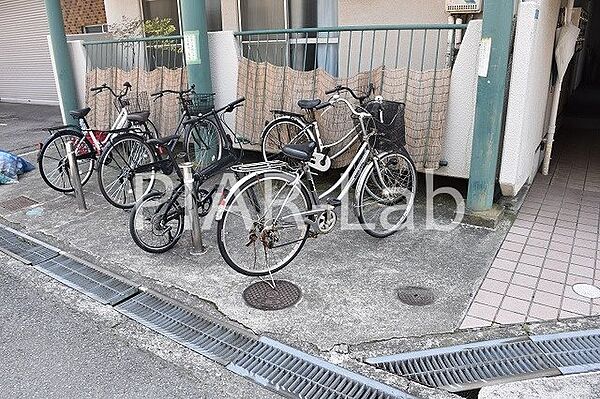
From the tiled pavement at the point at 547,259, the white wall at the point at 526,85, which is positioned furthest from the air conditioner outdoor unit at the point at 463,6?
the tiled pavement at the point at 547,259

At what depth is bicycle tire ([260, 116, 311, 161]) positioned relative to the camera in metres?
5.46

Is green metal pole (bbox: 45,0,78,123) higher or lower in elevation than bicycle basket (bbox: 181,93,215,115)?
higher

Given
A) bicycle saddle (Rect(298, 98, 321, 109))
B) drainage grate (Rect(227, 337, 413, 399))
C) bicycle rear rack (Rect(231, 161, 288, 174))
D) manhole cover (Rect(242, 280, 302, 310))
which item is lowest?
drainage grate (Rect(227, 337, 413, 399))

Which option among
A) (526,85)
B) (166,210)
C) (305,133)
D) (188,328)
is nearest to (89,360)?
(188,328)

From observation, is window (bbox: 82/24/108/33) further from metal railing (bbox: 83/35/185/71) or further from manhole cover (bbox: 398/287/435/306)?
manhole cover (bbox: 398/287/435/306)

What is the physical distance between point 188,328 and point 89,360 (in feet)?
2.07

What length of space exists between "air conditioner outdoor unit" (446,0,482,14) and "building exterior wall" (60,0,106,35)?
390 inches

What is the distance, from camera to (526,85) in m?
4.23

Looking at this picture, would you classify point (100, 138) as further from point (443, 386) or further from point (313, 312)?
point (443, 386)

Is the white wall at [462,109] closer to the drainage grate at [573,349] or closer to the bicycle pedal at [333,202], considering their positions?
the bicycle pedal at [333,202]

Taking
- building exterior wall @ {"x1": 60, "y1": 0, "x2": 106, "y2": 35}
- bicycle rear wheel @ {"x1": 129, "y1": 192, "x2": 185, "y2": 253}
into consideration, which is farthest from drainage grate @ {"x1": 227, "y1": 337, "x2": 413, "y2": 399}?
building exterior wall @ {"x1": 60, "y1": 0, "x2": 106, "y2": 35}

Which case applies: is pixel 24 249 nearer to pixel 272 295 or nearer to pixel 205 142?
pixel 205 142

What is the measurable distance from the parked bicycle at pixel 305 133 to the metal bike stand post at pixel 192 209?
1391 mm

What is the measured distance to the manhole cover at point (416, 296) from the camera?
11.1 ft
